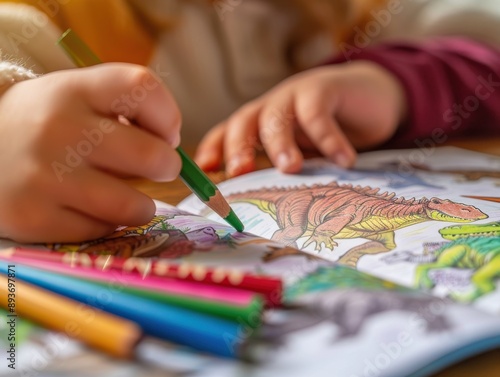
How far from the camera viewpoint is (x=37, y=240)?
0.85 ft

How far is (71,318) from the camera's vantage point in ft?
0.58

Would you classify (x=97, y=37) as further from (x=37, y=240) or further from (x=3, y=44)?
(x=37, y=240)

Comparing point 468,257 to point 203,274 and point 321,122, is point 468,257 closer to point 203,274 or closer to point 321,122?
point 203,274

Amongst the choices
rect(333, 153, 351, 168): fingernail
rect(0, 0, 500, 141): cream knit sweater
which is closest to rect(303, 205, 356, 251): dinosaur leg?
rect(333, 153, 351, 168): fingernail

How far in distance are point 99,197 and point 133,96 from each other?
4 cm

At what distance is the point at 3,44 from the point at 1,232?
0.44ft

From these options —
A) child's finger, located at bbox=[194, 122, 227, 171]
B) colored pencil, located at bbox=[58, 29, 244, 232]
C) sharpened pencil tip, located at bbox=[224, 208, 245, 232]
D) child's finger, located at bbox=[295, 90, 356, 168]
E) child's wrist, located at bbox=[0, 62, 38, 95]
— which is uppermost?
child's wrist, located at bbox=[0, 62, 38, 95]

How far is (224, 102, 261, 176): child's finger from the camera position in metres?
0.42

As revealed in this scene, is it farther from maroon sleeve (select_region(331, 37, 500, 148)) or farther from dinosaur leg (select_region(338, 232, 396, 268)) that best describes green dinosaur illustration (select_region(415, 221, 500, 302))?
maroon sleeve (select_region(331, 37, 500, 148))

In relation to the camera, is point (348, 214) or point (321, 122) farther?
point (321, 122)

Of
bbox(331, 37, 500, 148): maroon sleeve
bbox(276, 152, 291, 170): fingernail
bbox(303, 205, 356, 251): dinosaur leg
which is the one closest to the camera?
bbox(303, 205, 356, 251): dinosaur leg

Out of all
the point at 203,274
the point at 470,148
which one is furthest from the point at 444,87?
the point at 203,274

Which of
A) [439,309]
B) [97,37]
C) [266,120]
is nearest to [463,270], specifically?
[439,309]

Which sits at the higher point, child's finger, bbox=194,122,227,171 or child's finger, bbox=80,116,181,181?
child's finger, bbox=80,116,181,181
